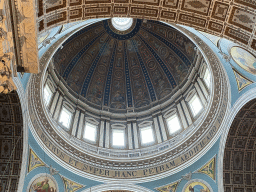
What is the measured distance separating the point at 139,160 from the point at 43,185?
5995mm

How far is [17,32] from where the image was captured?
8.32 m

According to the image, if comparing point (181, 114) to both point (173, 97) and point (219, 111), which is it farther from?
point (219, 111)

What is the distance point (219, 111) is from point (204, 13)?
767 centimetres

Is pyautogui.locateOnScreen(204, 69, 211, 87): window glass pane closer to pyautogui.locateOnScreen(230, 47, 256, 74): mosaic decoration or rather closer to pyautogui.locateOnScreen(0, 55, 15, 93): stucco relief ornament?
pyautogui.locateOnScreen(230, 47, 256, 74): mosaic decoration

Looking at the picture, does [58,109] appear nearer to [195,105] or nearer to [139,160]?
[139,160]

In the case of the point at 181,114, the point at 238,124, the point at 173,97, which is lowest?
the point at 238,124

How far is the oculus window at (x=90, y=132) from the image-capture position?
20.7 metres

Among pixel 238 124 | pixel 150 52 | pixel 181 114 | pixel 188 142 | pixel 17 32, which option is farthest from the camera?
pixel 150 52

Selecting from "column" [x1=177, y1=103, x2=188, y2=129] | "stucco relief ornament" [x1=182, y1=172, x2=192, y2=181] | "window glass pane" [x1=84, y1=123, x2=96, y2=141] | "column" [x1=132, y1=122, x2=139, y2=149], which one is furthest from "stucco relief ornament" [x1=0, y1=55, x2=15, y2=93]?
"column" [x1=177, y1=103, x2=188, y2=129]

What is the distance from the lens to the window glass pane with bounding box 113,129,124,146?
21.2 metres

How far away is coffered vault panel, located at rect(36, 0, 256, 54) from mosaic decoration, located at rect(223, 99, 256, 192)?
6.57m

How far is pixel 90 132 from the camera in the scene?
21203 mm

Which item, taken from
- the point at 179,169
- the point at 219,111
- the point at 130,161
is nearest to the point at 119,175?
the point at 130,161

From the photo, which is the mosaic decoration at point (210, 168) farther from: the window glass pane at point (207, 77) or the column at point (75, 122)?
the column at point (75, 122)
